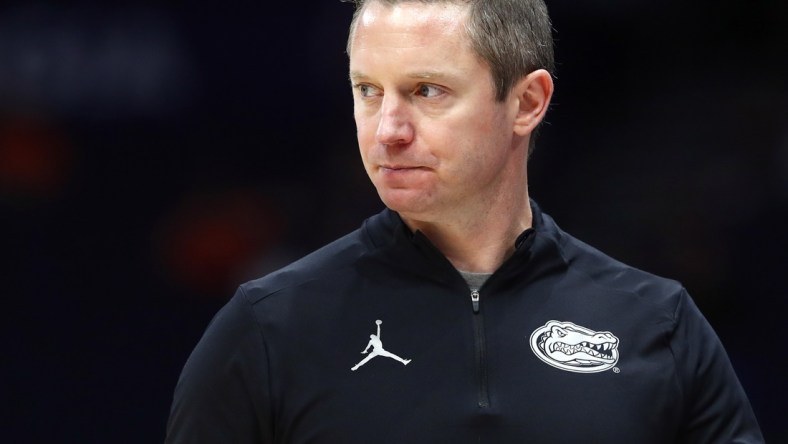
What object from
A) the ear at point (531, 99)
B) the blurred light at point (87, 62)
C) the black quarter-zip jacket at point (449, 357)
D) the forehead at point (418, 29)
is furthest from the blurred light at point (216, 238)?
the forehead at point (418, 29)

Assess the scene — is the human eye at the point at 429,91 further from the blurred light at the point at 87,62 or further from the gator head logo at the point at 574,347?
the blurred light at the point at 87,62

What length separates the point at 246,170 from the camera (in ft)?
17.6

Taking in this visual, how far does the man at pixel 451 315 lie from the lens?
238 centimetres

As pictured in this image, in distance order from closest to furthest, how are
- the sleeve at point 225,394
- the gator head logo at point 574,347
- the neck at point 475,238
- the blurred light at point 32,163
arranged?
1. the sleeve at point 225,394
2. the gator head logo at point 574,347
3. the neck at point 475,238
4. the blurred light at point 32,163

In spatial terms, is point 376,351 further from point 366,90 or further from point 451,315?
point 366,90

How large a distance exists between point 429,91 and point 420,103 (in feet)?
0.09

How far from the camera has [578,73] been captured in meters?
5.76

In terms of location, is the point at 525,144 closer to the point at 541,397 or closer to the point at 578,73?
the point at 541,397

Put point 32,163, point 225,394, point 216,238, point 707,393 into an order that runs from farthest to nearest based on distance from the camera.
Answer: point 216,238 < point 32,163 < point 707,393 < point 225,394

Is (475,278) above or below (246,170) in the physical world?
above

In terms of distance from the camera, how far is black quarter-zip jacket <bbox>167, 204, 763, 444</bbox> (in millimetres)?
2369

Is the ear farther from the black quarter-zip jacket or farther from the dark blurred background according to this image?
the dark blurred background

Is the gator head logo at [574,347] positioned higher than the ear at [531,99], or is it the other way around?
the ear at [531,99]

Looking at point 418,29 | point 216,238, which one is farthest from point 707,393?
point 216,238
